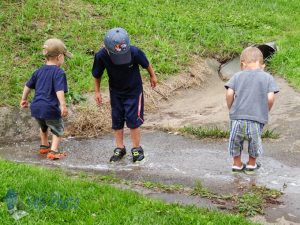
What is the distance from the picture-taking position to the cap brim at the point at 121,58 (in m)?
6.02

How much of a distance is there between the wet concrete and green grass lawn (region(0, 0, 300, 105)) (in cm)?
191

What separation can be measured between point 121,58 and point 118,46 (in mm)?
162

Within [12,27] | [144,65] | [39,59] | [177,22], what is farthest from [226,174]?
[177,22]

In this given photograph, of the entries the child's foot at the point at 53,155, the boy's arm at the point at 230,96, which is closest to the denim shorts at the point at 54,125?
the child's foot at the point at 53,155

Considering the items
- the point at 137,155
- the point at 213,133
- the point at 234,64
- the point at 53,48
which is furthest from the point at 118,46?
the point at 234,64

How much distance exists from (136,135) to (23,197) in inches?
85.4

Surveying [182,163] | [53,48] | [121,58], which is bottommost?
[182,163]

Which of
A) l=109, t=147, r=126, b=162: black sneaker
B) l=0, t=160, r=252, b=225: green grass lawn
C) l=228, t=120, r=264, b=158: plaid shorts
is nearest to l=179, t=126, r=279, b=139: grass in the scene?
l=109, t=147, r=126, b=162: black sneaker

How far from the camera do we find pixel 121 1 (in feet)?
44.1

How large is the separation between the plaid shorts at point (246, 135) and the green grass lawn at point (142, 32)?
4.15m

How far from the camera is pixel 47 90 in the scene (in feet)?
21.4

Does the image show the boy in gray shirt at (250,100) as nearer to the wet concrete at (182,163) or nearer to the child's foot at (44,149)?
the wet concrete at (182,163)

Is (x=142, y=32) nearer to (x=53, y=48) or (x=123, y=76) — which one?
(x=53, y=48)

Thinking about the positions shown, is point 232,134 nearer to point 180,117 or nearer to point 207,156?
point 207,156
